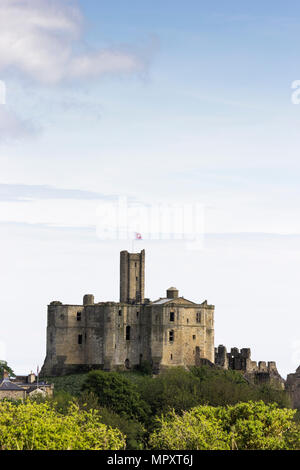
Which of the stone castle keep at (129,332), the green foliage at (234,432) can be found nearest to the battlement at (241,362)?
the stone castle keep at (129,332)

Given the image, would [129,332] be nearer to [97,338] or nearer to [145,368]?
[97,338]

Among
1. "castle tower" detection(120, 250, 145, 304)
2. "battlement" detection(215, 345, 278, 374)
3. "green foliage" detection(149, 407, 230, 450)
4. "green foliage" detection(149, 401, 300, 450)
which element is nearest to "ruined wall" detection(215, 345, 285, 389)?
"battlement" detection(215, 345, 278, 374)

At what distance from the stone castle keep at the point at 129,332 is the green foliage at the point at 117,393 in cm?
1065

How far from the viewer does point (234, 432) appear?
80.8 metres

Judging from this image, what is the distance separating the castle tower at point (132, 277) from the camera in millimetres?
149875

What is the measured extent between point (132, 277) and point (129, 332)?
7733 mm

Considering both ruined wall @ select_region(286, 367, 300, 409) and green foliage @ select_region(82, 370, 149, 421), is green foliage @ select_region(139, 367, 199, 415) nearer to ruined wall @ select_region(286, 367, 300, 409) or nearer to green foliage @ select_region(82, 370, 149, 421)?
green foliage @ select_region(82, 370, 149, 421)

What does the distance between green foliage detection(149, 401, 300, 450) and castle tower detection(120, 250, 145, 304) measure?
199ft

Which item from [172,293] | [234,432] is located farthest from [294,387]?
[234,432]

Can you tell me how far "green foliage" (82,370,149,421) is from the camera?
4919 inches

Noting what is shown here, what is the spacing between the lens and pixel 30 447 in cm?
7106

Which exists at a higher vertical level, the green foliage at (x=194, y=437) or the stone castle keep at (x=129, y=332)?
the stone castle keep at (x=129, y=332)

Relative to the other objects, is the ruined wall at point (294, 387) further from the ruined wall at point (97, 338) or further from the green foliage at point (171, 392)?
the green foliage at point (171, 392)
